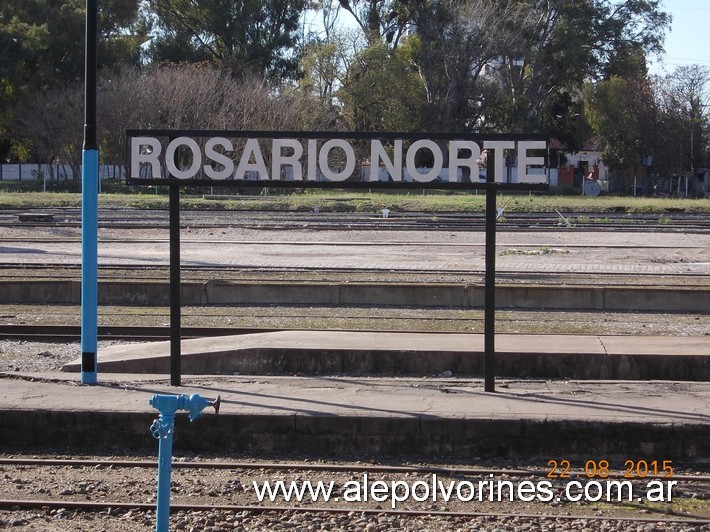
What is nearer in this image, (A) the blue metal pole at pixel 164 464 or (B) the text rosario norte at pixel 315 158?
(A) the blue metal pole at pixel 164 464

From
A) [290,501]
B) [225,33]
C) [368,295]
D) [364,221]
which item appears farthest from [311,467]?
[225,33]

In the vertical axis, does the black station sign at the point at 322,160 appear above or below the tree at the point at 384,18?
below

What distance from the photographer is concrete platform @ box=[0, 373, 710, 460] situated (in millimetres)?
8531

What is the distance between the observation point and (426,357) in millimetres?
12086

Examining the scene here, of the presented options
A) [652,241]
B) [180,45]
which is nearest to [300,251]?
A: [652,241]

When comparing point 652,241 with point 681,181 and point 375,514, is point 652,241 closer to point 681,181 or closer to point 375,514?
point 375,514

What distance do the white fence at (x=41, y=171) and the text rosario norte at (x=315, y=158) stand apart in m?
55.6

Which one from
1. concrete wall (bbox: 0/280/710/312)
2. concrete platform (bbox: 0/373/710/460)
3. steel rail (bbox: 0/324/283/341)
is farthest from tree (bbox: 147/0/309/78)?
concrete platform (bbox: 0/373/710/460)

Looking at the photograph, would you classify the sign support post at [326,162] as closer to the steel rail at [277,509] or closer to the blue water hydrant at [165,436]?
the steel rail at [277,509]

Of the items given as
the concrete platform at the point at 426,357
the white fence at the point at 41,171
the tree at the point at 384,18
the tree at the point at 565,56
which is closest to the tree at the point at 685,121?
the tree at the point at 565,56

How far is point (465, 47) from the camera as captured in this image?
209 feet

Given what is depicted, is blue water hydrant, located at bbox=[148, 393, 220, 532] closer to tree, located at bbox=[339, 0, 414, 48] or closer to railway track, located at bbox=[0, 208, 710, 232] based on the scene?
railway track, located at bbox=[0, 208, 710, 232]

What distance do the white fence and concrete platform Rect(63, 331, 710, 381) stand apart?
2101 inches

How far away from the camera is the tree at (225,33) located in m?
69.2
